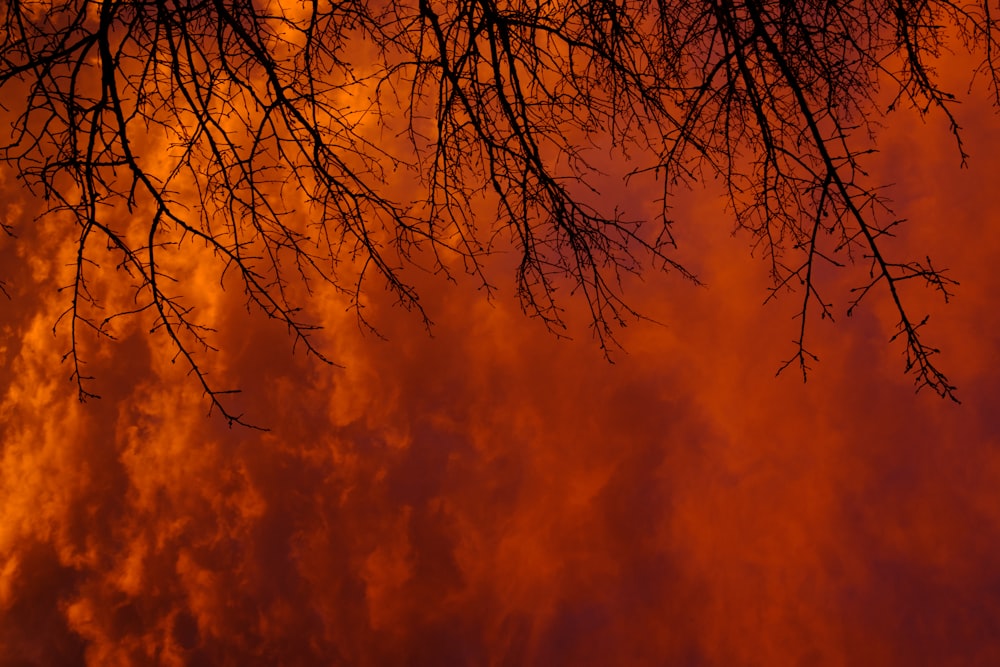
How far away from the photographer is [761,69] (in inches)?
109

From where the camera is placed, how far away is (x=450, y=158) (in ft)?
9.09

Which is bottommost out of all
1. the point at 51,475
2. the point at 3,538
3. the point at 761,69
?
the point at 3,538

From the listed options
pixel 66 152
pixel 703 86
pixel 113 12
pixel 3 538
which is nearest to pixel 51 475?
pixel 3 538

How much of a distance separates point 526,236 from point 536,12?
0.94 metres

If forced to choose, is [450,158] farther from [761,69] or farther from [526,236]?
[761,69]

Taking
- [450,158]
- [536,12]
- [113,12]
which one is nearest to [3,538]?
[113,12]

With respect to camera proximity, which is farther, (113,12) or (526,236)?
(526,236)

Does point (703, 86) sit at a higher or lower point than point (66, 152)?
higher

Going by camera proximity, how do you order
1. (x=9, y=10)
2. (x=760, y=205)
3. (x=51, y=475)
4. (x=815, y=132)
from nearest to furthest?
1. (x=815, y=132)
2. (x=9, y=10)
3. (x=760, y=205)
4. (x=51, y=475)

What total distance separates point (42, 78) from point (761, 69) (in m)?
2.80

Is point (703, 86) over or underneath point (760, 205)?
over

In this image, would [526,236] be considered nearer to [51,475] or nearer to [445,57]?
[445,57]

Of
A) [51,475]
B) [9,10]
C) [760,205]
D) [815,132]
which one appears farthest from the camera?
[51,475]

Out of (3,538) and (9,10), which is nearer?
(9,10)
